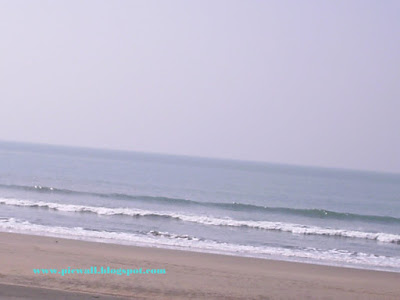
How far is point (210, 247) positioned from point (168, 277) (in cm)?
639

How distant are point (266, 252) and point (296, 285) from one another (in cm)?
584

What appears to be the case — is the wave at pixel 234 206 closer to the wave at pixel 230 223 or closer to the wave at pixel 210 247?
the wave at pixel 230 223

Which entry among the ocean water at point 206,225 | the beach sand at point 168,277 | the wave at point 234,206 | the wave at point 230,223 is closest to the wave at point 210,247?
the ocean water at point 206,225

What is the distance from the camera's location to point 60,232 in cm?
1925

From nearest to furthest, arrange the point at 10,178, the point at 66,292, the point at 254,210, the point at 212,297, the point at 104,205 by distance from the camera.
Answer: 1. the point at 66,292
2. the point at 212,297
3. the point at 104,205
4. the point at 254,210
5. the point at 10,178

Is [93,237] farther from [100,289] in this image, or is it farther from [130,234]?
[100,289]

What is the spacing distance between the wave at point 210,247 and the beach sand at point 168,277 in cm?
146

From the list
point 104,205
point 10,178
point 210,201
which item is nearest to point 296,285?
point 104,205

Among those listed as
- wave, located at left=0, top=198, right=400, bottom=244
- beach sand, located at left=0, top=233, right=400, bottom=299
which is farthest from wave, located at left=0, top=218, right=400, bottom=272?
wave, located at left=0, top=198, right=400, bottom=244

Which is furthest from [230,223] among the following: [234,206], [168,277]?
[168,277]

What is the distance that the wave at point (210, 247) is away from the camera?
17.4 m

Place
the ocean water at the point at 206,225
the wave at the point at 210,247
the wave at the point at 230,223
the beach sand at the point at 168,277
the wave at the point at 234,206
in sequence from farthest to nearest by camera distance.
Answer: the wave at the point at 234,206, the wave at the point at 230,223, the ocean water at the point at 206,225, the wave at the point at 210,247, the beach sand at the point at 168,277

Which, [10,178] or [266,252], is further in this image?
[10,178]

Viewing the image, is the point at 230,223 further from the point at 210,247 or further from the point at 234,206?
the point at 234,206
